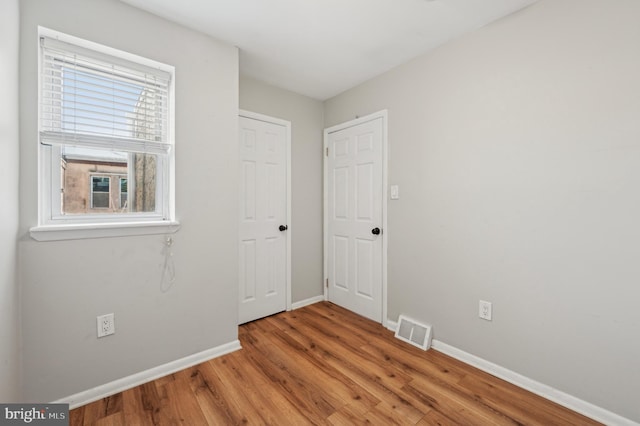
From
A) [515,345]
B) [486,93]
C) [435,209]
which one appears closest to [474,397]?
[515,345]

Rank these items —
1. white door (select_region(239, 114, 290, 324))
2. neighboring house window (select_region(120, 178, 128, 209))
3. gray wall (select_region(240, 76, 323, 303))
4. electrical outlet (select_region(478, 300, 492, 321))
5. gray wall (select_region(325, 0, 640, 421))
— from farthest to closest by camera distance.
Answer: gray wall (select_region(240, 76, 323, 303)) < white door (select_region(239, 114, 290, 324)) < electrical outlet (select_region(478, 300, 492, 321)) < neighboring house window (select_region(120, 178, 128, 209)) < gray wall (select_region(325, 0, 640, 421))

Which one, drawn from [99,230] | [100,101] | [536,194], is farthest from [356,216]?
[100,101]

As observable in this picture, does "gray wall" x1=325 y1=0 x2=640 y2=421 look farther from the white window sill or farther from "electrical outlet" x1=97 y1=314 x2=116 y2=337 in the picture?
"electrical outlet" x1=97 y1=314 x2=116 y2=337

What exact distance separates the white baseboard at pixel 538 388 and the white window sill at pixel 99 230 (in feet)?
7.40

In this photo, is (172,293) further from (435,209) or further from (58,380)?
(435,209)

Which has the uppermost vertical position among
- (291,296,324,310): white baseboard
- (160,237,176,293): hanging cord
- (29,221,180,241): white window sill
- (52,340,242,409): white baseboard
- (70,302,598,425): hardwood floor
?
(29,221,180,241): white window sill

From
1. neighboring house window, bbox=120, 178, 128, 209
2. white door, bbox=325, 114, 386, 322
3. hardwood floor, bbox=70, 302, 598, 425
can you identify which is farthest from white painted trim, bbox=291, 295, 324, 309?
neighboring house window, bbox=120, 178, 128, 209

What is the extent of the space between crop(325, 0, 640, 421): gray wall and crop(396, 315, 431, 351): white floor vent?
0.24 ft

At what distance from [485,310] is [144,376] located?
236 centimetres

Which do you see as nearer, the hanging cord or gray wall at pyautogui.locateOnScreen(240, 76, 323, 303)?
the hanging cord

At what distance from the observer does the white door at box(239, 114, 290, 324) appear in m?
2.71

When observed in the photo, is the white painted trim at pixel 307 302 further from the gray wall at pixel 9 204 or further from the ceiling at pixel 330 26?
the ceiling at pixel 330 26

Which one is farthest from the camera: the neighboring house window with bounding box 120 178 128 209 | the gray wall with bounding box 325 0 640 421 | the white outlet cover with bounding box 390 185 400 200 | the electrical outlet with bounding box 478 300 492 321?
the white outlet cover with bounding box 390 185 400 200

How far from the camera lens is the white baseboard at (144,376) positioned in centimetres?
160
